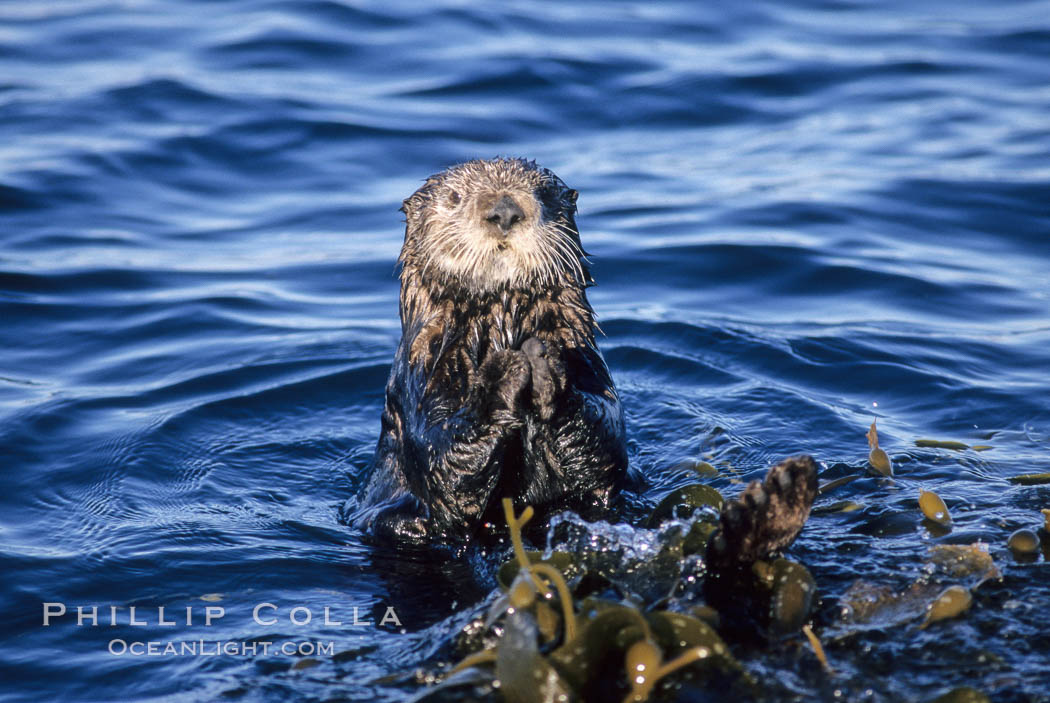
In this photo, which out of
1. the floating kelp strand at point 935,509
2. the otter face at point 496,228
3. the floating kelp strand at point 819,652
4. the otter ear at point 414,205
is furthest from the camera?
the otter ear at point 414,205

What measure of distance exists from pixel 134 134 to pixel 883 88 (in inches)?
272

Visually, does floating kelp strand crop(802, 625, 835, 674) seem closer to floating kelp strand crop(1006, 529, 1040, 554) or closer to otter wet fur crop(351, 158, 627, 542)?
floating kelp strand crop(1006, 529, 1040, 554)

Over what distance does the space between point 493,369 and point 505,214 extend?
0.56m

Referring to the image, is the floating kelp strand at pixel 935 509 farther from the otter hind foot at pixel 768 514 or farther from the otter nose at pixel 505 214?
the otter nose at pixel 505 214

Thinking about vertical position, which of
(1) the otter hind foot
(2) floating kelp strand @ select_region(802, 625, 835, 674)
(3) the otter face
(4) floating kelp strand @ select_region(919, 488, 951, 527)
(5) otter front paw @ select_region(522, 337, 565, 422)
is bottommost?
(2) floating kelp strand @ select_region(802, 625, 835, 674)

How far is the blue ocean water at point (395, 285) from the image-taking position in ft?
12.4

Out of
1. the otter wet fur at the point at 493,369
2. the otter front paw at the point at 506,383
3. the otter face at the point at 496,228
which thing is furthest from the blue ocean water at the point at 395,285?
the otter face at the point at 496,228

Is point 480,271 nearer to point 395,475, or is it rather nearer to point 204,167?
point 395,475

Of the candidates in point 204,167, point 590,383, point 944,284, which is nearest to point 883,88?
point 944,284

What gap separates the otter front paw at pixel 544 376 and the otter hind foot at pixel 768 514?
907 millimetres

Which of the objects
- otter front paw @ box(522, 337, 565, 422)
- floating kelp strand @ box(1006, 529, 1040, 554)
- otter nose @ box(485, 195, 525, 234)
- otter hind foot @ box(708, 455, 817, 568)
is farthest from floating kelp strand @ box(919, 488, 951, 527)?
otter nose @ box(485, 195, 525, 234)

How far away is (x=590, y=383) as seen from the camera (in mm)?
4367

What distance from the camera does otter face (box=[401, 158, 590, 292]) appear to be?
13.2ft

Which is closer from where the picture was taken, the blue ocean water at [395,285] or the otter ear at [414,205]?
the blue ocean water at [395,285]
